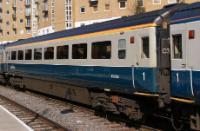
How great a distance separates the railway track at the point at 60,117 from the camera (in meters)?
12.7

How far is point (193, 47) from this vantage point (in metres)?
9.79

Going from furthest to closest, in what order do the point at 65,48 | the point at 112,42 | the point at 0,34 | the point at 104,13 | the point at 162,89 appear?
1. the point at 0,34
2. the point at 104,13
3. the point at 65,48
4. the point at 112,42
5. the point at 162,89

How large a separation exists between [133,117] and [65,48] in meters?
5.86

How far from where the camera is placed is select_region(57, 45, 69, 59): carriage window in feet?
56.0

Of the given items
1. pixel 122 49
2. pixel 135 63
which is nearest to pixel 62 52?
pixel 122 49

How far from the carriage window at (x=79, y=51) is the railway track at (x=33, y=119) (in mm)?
2665

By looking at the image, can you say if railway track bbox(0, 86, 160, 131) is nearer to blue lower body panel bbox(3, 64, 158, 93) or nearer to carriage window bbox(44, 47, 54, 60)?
blue lower body panel bbox(3, 64, 158, 93)

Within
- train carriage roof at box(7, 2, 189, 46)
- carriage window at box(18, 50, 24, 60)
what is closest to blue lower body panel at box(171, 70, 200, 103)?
train carriage roof at box(7, 2, 189, 46)

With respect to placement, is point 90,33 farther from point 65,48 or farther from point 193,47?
point 193,47

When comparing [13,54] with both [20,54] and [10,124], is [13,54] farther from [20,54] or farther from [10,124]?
[10,124]

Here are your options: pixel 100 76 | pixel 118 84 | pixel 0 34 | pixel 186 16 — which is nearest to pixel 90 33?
pixel 100 76

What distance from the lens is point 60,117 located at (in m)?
14.8

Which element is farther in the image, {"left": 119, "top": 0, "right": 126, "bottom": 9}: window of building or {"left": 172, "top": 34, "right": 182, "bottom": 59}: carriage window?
{"left": 119, "top": 0, "right": 126, "bottom": 9}: window of building

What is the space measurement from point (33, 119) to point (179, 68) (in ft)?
20.5
